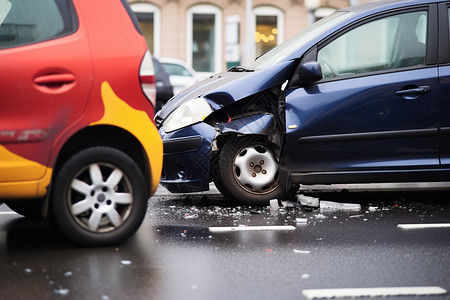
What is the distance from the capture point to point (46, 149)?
5281mm

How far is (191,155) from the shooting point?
730cm

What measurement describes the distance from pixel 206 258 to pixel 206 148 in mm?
2090

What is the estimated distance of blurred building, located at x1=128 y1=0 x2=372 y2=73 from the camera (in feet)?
97.1

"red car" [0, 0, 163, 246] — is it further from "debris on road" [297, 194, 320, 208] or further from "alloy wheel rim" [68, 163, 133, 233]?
"debris on road" [297, 194, 320, 208]

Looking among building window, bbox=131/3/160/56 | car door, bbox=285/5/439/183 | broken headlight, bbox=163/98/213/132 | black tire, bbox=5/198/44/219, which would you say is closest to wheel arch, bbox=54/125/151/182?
black tire, bbox=5/198/44/219

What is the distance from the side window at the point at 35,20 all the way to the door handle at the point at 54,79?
0.25 m

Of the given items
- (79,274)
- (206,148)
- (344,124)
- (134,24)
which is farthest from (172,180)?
(79,274)

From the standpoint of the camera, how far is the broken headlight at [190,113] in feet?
24.2

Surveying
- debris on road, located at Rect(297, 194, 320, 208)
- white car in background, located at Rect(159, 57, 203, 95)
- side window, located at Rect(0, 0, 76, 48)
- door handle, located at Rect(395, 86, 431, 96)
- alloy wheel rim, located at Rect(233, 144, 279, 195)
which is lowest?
debris on road, located at Rect(297, 194, 320, 208)

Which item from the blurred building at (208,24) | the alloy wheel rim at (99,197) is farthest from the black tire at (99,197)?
the blurred building at (208,24)

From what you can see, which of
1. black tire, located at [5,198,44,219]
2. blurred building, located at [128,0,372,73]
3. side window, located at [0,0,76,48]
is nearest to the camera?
side window, located at [0,0,76,48]

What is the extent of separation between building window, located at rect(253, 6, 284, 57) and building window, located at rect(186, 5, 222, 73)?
1437 mm

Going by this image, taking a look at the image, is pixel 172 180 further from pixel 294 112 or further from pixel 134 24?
pixel 134 24

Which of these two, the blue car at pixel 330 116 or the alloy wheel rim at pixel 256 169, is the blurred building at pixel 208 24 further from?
the alloy wheel rim at pixel 256 169
